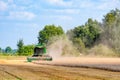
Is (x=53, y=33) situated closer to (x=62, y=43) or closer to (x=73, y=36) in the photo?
(x=73, y=36)

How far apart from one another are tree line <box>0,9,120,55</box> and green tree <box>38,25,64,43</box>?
15715 mm

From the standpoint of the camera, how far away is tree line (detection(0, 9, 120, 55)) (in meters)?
106

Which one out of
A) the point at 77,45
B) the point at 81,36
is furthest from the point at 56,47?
the point at 81,36

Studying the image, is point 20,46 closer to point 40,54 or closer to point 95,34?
point 95,34

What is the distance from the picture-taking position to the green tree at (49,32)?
490 feet

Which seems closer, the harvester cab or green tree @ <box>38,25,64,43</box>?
the harvester cab

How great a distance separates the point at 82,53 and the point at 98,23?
975 inches

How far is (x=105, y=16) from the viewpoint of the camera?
412ft

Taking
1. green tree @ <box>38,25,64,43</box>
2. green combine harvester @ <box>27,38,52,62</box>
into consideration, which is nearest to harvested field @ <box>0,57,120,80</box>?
green combine harvester @ <box>27,38,52,62</box>

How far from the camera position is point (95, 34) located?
12262cm

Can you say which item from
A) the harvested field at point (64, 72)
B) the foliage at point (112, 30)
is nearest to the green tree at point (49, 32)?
the foliage at point (112, 30)

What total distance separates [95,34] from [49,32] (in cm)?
3471

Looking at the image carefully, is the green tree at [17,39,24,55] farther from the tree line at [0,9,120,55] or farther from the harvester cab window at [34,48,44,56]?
the harvester cab window at [34,48,44,56]

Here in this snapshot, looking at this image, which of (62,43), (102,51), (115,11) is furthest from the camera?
(115,11)
